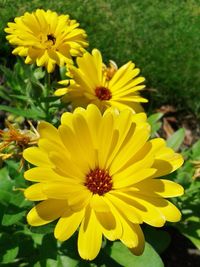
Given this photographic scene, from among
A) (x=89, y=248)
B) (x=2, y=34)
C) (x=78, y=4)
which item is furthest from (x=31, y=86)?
(x=78, y=4)

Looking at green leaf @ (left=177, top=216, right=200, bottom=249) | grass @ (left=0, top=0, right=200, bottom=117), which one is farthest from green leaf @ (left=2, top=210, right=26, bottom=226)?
grass @ (left=0, top=0, right=200, bottom=117)

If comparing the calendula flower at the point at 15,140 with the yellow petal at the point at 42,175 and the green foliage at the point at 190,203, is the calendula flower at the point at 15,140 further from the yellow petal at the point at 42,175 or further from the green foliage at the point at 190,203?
the green foliage at the point at 190,203

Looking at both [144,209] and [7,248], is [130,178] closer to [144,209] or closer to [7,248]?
[144,209]

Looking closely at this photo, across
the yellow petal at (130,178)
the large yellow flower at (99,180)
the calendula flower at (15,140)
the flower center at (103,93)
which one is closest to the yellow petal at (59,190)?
the large yellow flower at (99,180)

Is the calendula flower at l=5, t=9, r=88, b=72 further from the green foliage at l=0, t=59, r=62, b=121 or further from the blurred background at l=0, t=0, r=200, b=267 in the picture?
the blurred background at l=0, t=0, r=200, b=267

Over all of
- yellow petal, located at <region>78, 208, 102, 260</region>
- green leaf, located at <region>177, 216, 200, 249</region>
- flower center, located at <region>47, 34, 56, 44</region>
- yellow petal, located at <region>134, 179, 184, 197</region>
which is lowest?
green leaf, located at <region>177, 216, 200, 249</region>

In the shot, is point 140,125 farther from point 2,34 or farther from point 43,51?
point 2,34
